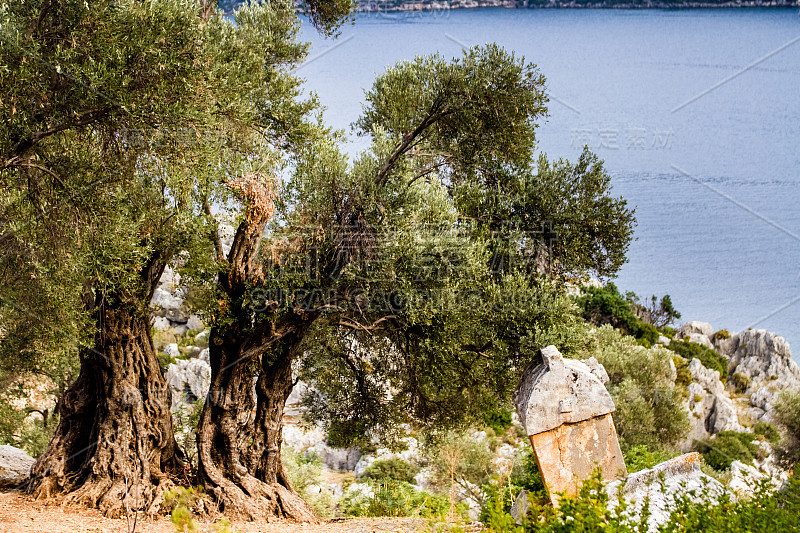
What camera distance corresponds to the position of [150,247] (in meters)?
10.3

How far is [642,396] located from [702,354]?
759 inches

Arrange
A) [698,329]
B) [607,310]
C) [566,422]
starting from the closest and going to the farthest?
[566,422]
[607,310]
[698,329]

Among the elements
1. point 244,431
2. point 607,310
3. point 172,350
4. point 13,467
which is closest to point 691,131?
point 607,310

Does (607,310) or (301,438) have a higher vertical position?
(607,310)

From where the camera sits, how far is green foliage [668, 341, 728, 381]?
45.8 m

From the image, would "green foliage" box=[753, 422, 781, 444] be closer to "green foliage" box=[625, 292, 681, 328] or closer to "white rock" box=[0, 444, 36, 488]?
"green foliage" box=[625, 292, 681, 328]

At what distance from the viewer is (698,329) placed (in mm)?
51781

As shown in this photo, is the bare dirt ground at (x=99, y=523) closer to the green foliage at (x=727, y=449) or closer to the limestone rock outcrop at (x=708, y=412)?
the green foliage at (x=727, y=449)

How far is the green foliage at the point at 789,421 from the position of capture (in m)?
26.6

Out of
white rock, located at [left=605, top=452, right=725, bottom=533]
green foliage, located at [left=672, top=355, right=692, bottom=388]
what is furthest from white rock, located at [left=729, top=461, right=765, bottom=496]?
green foliage, located at [left=672, top=355, right=692, bottom=388]

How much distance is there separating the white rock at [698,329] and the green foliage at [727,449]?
53.5 feet

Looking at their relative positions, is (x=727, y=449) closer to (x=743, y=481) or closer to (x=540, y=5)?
A: (x=540, y=5)

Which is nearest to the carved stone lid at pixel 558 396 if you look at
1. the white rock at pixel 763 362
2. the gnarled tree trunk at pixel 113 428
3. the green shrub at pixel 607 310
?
the gnarled tree trunk at pixel 113 428

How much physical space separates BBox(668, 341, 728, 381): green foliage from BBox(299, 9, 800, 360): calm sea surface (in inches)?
233
